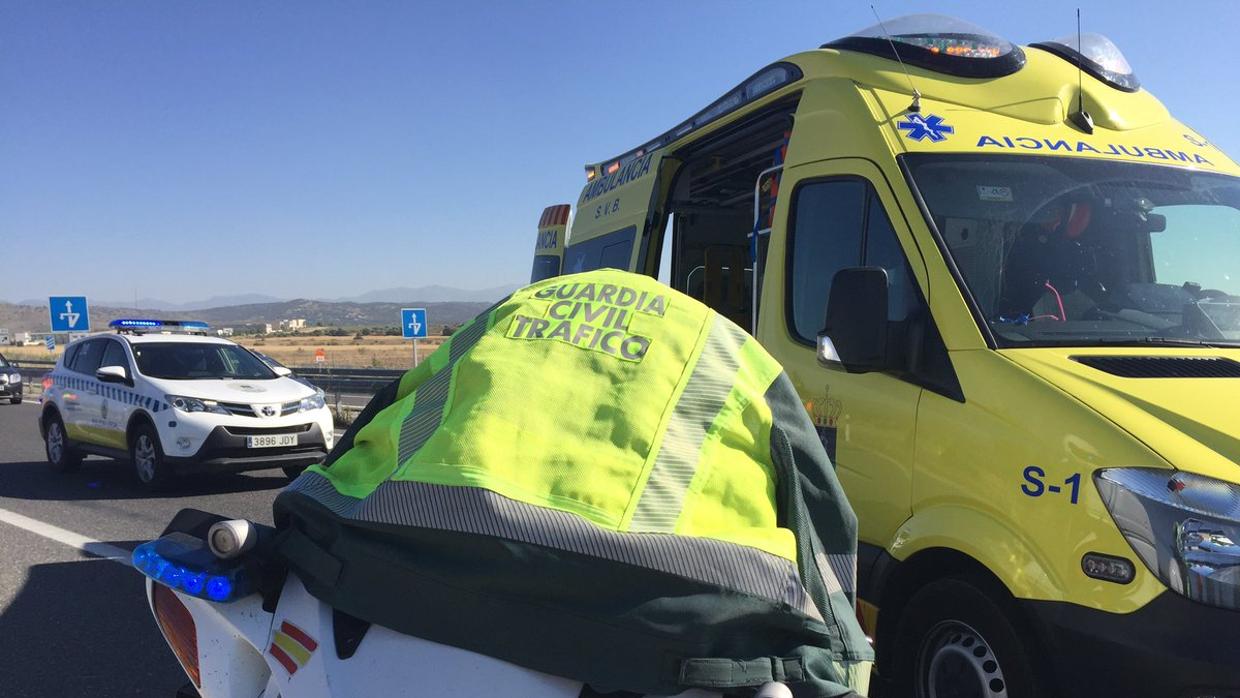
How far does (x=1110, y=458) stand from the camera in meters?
2.32

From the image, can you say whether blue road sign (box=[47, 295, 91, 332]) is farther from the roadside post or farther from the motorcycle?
the motorcycle

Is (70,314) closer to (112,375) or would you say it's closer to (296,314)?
(112,375)

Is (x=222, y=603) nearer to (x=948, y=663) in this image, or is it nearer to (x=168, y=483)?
(x=948, y=663)

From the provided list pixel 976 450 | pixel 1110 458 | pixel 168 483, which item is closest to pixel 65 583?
pixel 168 483

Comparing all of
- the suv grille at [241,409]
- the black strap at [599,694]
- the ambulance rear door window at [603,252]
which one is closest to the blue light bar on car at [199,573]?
the black strap at [599,694]

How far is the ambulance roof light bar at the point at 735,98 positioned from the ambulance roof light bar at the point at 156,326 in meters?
7.28

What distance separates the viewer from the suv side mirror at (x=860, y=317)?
2932mm

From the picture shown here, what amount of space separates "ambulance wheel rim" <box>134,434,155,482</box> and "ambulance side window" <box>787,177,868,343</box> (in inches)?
301

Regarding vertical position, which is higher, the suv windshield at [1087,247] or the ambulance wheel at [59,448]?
the suv windshield at [1087,247]

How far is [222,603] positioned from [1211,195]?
3904 mm

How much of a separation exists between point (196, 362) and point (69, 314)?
1741 centimetres

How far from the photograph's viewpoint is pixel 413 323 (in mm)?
16016

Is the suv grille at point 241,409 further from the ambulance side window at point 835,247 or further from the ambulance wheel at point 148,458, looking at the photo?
the ambulance side window at point 835,247

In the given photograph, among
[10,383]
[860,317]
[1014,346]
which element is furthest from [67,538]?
[10,383]
